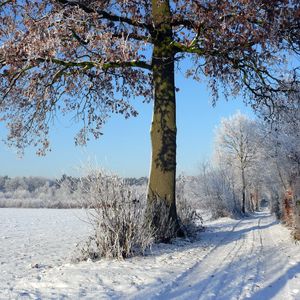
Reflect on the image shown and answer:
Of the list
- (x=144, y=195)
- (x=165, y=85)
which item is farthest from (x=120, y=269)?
(x=165, y=85)

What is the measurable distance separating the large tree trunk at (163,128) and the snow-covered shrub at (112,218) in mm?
1980

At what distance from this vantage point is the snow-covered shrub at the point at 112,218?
7758mm

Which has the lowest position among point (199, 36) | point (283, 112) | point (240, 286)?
point (240, 286)

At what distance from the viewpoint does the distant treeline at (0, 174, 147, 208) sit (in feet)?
27.7

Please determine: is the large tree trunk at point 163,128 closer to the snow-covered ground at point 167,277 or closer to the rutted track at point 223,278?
the snow-covered ground at point 167,277

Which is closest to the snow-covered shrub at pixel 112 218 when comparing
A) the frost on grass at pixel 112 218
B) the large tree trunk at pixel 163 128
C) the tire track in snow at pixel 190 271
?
the frost on grass at pixel 112 218

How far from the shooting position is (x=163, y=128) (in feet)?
35.7

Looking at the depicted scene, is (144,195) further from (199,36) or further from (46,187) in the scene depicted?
(46,187)

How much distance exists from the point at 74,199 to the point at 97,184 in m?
0.78

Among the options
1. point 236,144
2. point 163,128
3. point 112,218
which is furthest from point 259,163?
point 112,218

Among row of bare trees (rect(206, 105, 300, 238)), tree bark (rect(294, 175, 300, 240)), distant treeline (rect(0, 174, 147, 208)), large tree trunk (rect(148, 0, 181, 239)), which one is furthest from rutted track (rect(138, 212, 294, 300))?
row of bare trees (rect(206, 105, 300, 238))

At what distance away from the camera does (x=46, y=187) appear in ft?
274

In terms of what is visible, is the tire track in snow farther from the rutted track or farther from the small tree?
the small tree

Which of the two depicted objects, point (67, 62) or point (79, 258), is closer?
point (79, 258)
